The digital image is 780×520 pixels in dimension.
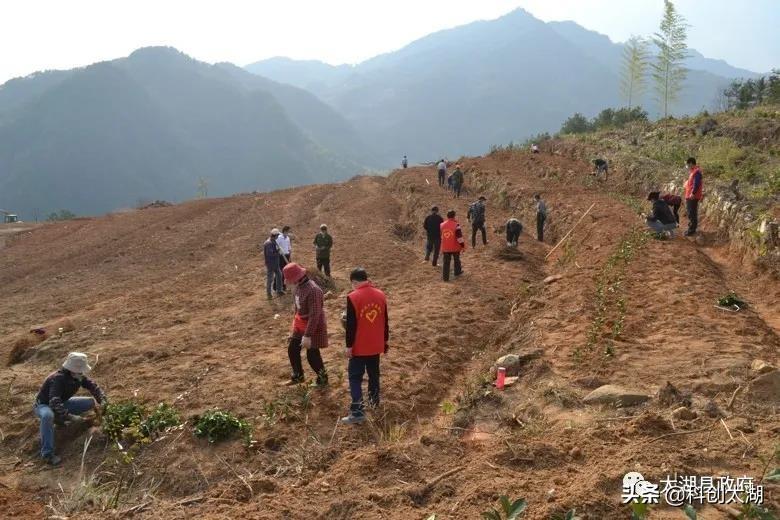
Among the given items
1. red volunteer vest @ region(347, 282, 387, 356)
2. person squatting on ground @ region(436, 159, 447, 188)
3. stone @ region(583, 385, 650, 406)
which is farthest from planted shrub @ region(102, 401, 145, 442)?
person squatting on ground @ region(436, 159, 447, 188)

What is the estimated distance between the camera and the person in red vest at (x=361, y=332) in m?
5.95

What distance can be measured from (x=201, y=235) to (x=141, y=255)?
3.40 m

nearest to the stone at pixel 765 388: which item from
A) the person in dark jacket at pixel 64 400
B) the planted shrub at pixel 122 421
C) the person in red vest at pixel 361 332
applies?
the person in red vest at pixel 361 332

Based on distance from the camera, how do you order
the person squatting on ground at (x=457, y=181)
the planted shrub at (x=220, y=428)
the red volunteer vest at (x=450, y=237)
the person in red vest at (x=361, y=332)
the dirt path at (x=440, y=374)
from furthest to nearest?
the person squatting on ground at (x=457, y=181) < the red volunteer vest at (x=450, y=237) < the planted shrub at (x=220, y=428) < the person in red vest at (x=361, y=332) < the dirt path at (x=440, y=374)

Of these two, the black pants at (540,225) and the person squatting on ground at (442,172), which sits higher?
the person squatting on ground at (442,172)

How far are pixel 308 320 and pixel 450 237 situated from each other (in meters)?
6.00

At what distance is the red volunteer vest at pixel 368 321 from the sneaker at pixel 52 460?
3613 mm

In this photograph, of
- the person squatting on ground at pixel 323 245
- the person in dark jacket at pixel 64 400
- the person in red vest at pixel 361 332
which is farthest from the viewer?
the person squatting on ground at pixel 323 245

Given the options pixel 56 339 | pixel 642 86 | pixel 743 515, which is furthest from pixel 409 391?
pixel 642 86

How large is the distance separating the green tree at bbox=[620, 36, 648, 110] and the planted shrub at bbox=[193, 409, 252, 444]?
30.7 metres

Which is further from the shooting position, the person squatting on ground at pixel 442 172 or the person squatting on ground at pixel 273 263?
the person squatting on ground at pixel 442 172

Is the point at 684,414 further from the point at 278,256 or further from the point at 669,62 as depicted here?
the point at 669,62

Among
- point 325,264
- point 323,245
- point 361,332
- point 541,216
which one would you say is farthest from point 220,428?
point 541,216

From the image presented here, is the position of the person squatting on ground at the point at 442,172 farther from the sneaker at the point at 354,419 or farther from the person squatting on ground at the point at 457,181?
the sneaker at the point at 354,419
